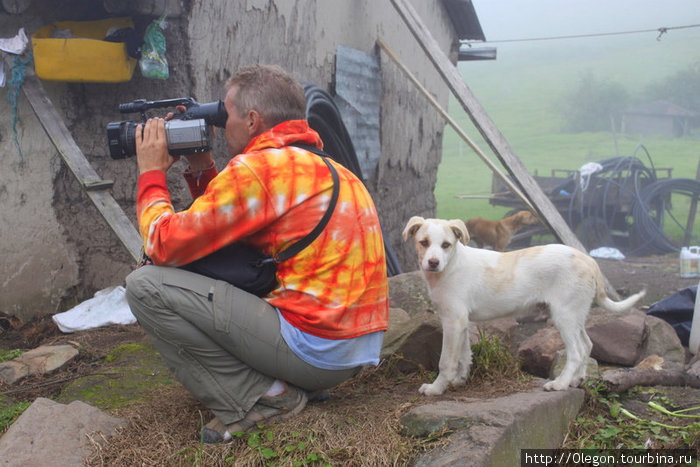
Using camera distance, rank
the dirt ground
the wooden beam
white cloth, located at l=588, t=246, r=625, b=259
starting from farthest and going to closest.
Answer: white cloth, located at l=588, t=246, r=625, b=259 < the wooden beam < the dirt ground

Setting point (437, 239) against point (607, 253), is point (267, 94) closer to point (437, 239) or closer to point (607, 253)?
point (437, 239)

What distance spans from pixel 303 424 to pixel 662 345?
10.3 feet

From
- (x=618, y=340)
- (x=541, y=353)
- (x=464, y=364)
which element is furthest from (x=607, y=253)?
(x=464, y=364)

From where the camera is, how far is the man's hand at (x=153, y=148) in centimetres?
263

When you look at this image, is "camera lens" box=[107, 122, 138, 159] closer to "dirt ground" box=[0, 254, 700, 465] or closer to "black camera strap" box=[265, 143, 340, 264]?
"black camera strap" box=[265, 143, 340, 264]

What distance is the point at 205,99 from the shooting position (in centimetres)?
438

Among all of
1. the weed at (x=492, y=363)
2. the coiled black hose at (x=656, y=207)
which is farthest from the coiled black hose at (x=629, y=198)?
the weed at (x=492, y=363)

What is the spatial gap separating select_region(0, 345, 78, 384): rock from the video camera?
1.57m

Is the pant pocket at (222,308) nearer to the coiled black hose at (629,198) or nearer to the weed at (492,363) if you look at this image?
the weed at (492,363)

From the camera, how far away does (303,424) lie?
259 cm

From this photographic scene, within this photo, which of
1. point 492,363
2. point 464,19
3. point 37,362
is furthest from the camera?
point 464,19

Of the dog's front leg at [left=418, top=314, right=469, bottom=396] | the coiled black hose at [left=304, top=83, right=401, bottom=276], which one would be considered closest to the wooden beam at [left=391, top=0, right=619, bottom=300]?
the coiled black hose at [left=304, top=83, right=401, bottom=276]

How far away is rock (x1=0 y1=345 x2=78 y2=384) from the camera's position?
3492 millimetres

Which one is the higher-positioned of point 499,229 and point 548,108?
point 548,108
